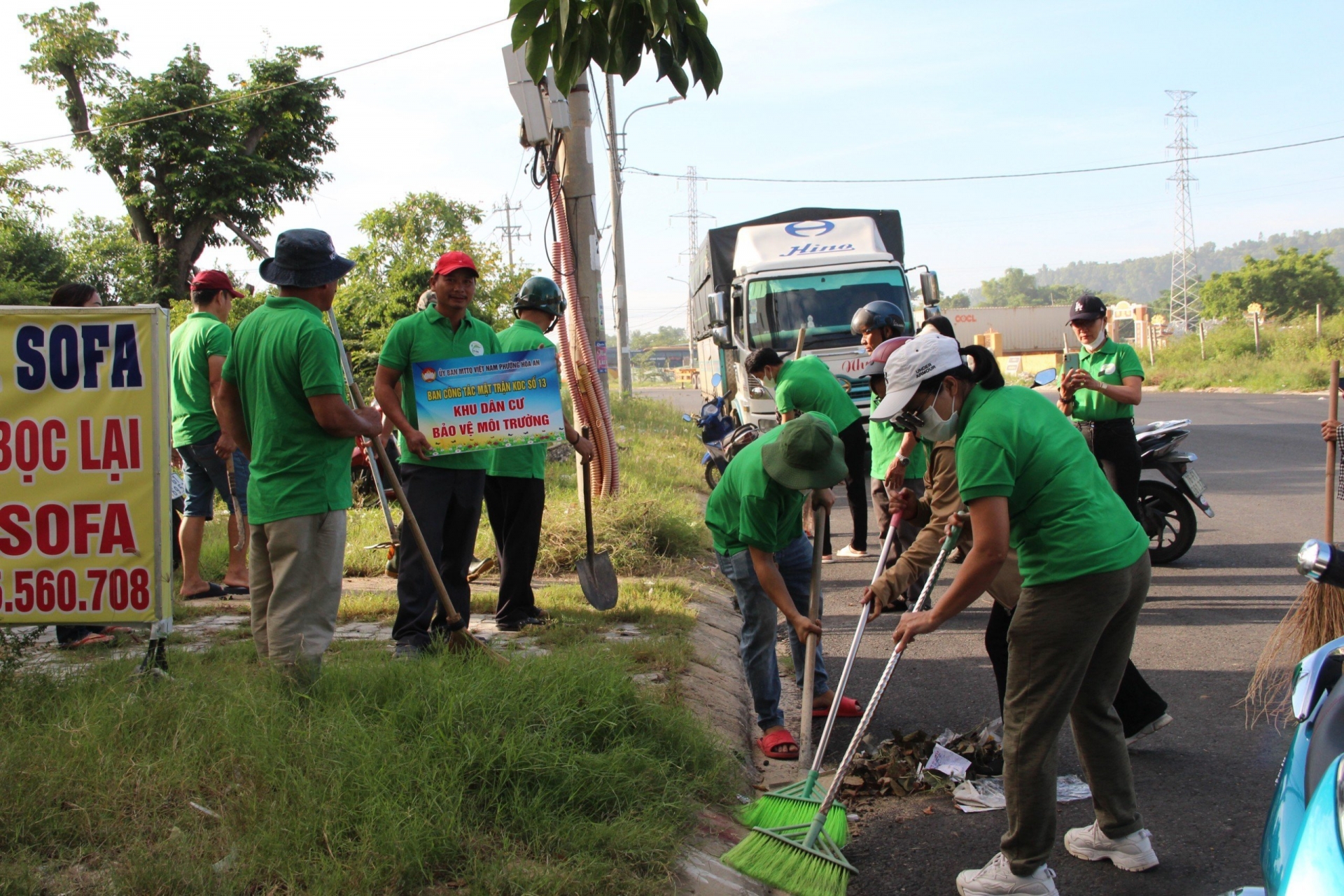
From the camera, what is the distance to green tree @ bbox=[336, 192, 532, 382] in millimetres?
17234

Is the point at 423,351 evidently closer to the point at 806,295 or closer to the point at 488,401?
the point at 488,401

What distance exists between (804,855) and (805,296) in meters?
10.5

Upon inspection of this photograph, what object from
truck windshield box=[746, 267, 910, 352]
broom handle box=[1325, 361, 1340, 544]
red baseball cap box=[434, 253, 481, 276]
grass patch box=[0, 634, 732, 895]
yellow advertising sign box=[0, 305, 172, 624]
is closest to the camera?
grass patch box=[0, 634, 732, 895]

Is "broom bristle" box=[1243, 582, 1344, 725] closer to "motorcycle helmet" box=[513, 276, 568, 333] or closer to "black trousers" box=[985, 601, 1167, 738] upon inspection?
"black trousers" box=[985, 601, 1167, 738]

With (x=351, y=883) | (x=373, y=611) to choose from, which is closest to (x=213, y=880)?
(x=351, y=883)

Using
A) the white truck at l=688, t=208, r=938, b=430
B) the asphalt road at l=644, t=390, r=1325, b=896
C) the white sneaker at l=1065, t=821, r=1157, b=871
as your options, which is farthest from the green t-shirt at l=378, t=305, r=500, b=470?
the white truck at l=688, t=208, r=938, b=430

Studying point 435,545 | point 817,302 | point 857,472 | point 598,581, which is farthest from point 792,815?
point 817,302

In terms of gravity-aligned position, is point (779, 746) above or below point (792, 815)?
below

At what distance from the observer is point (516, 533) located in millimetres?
5648

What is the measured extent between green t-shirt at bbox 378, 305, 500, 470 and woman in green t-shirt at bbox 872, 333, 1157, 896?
2529 millimetres

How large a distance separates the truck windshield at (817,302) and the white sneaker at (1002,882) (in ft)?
33.0

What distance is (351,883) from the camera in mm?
2539

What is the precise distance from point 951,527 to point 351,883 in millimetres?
2195

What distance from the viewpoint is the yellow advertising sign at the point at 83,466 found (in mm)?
3865
